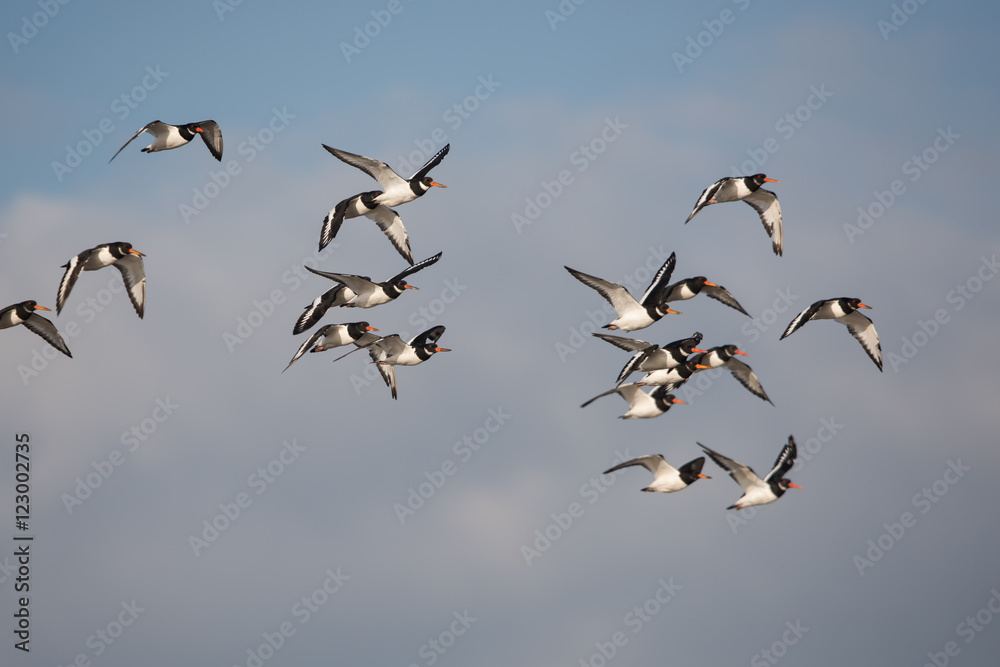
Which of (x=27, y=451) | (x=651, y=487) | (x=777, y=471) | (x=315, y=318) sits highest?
(x=777, y=471)

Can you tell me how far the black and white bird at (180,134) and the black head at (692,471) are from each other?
1627 cm

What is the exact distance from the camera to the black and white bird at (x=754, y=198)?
31.0 meters

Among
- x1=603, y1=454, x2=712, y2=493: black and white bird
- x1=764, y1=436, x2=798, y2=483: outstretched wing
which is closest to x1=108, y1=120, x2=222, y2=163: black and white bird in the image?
x1=603, y1=454, x2=712, y2=493: black and white bird

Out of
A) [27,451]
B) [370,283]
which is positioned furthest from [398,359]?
[27,451]

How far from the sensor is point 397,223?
1315 inches

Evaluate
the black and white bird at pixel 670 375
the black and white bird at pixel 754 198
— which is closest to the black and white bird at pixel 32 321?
the black and white bird at pixel 670 375

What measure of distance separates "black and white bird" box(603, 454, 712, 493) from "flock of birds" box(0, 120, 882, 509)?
27 mm

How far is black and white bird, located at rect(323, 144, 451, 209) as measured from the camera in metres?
30.5

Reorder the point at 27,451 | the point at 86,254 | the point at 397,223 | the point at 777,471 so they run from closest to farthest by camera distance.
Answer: the point at 777,471 → the point at 86,254 → the point at 397,223 → the point at 27,451

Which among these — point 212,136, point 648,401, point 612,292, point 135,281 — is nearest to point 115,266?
point 135,281

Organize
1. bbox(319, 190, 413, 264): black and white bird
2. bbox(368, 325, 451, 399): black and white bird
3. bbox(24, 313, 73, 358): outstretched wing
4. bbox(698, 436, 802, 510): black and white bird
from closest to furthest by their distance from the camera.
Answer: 1. bbox(698, 436, 802, 510): black and white bird
2. bbox(319, 190, 413, 264): black and white bird
3. bbox(24, 313, 73, 358): outstretched wing
4. bbox(368, 325, 451, 399): black and white bird

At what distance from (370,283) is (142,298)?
709 centimetres

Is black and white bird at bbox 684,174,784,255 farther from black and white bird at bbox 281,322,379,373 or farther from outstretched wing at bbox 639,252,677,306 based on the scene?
black and white bird at bbox 281,322,379,373

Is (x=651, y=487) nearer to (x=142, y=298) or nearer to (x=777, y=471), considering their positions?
(x=777, y=471)
